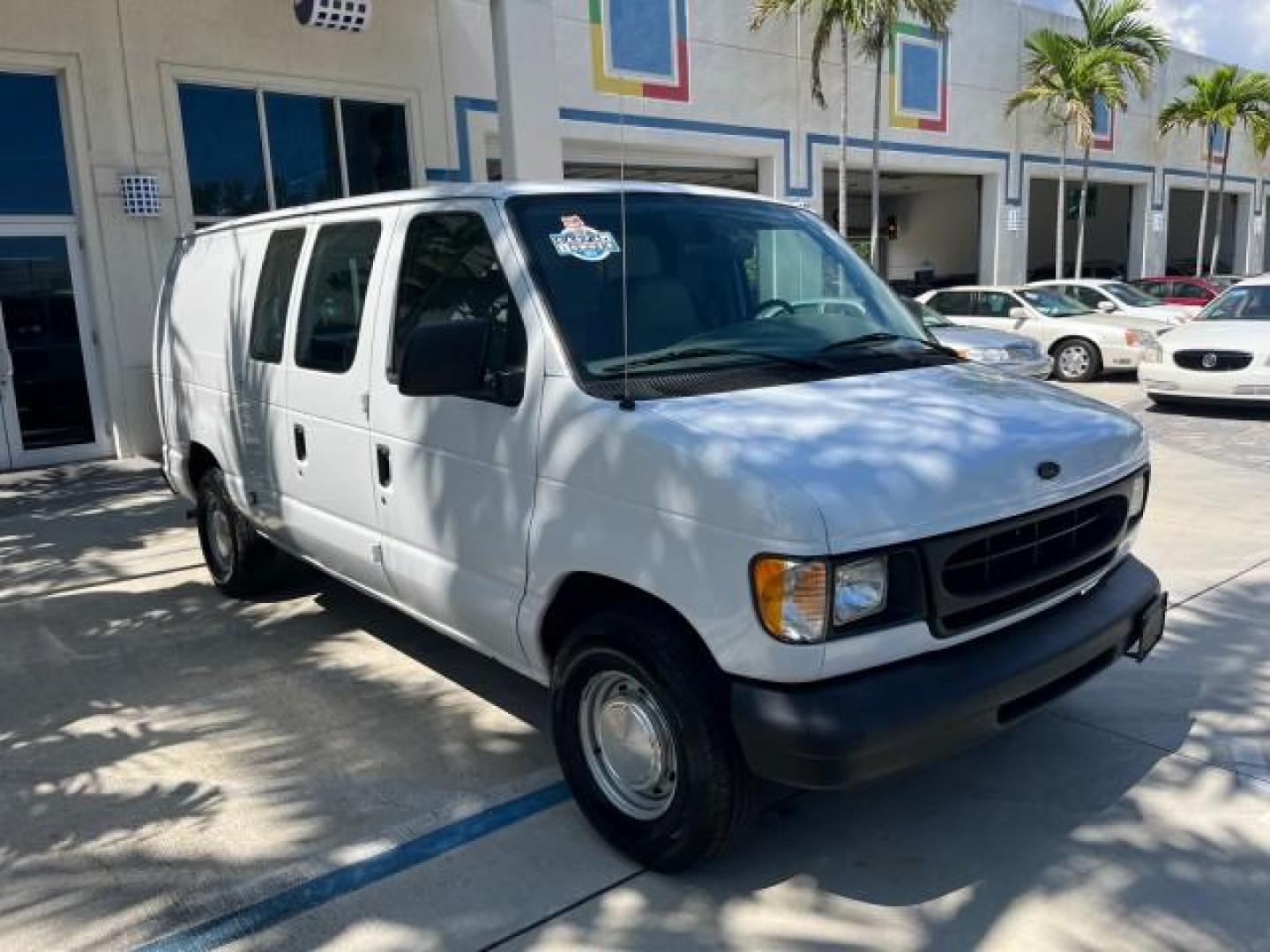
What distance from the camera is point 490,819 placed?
3.60 m

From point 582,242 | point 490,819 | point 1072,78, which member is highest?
point 1072,78

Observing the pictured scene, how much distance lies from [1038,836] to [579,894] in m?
1.50

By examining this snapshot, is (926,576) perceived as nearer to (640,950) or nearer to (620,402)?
(620,402)

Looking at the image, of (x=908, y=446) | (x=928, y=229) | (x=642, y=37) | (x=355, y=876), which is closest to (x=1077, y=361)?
(x=642, y=37)

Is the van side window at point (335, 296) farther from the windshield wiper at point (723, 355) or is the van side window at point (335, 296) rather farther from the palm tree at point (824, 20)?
the palm tree at point (824, 20)

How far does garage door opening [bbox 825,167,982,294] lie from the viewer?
34219 mm

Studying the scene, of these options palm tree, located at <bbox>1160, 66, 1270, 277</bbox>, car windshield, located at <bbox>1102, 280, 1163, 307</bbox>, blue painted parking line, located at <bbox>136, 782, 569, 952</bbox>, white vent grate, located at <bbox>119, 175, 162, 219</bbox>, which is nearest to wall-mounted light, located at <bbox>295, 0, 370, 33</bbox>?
white vent grate, located at <bbox>119, 175, 162, 219</bbox>

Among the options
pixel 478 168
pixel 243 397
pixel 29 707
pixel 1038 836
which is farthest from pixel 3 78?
pixel 1038 836

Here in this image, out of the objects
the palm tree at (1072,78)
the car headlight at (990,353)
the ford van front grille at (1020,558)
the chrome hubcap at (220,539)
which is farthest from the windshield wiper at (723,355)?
the palm tree at (1072,78)

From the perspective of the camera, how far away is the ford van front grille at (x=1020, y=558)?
2891 millimetres

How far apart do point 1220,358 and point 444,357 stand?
1087 cm

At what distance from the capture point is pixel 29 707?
470 centimetres

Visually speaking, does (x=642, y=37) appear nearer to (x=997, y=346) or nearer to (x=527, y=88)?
(x=527, y=88)

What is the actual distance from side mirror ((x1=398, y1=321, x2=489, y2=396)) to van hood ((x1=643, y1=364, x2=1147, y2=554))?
2.06 feet
